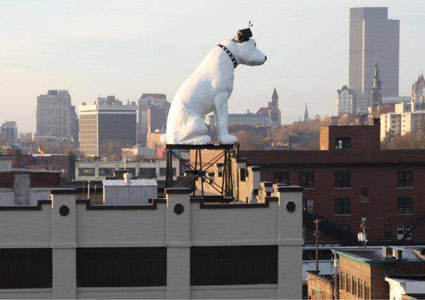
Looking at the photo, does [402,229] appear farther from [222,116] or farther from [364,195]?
[222,116]

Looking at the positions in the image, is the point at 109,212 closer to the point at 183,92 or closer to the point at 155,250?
the point at 155,250

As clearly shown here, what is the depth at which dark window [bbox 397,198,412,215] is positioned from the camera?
8125 cm

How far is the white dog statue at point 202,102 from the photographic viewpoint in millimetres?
29219

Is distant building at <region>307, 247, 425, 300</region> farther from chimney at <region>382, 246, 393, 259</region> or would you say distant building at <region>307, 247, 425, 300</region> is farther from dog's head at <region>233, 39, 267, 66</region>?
dog's head at <region>233, 39, 267, 66</region>

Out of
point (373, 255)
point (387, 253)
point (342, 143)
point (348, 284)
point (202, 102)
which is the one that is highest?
point (202, 102)

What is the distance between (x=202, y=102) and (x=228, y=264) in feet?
17.8

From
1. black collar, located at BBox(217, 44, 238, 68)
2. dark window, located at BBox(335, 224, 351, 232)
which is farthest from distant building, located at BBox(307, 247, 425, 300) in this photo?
dark window, located at BBox(335, 224, 351, 232)

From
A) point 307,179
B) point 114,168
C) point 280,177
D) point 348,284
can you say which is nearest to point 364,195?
point 307,179

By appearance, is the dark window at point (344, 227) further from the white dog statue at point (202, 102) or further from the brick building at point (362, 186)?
the white dog statue at point (202, 102)

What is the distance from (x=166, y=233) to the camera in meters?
25.7

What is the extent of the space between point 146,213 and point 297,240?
11.9ft

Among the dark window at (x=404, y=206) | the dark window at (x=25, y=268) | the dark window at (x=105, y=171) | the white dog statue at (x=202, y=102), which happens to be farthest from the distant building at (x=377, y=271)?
the dark window at (x=105, y=171)

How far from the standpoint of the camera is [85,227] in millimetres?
25641

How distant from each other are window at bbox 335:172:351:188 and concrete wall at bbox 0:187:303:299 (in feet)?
182
